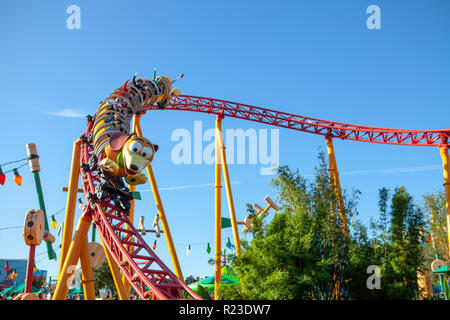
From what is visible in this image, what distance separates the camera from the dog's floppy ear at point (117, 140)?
28.7 ft

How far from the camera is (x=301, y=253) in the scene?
962cm

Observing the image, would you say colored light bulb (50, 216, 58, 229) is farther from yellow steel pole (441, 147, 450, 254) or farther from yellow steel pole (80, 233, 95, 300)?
yellow steel pole (441, 147, 450, 254)

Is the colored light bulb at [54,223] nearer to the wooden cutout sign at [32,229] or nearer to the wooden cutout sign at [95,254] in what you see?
the wooden cutout sign at [32,229]

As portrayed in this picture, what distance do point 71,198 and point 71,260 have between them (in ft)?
6.40

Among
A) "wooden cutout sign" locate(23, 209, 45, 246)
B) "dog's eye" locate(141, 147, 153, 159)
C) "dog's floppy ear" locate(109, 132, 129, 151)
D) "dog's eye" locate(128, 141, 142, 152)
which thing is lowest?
"wooden cutout sign" locate(23, 209, 45, 246)

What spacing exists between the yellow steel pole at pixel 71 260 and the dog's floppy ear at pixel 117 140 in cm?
180

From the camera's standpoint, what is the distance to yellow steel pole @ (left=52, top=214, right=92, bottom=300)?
29.1 ft

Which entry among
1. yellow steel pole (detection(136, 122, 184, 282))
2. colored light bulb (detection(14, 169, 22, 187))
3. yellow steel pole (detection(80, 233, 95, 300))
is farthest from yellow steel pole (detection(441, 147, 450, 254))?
colored light bulb (detection(14, 169, 22, 187))

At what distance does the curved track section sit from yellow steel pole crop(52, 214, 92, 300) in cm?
26

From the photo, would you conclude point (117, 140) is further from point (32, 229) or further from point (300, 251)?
point (300, 251)
